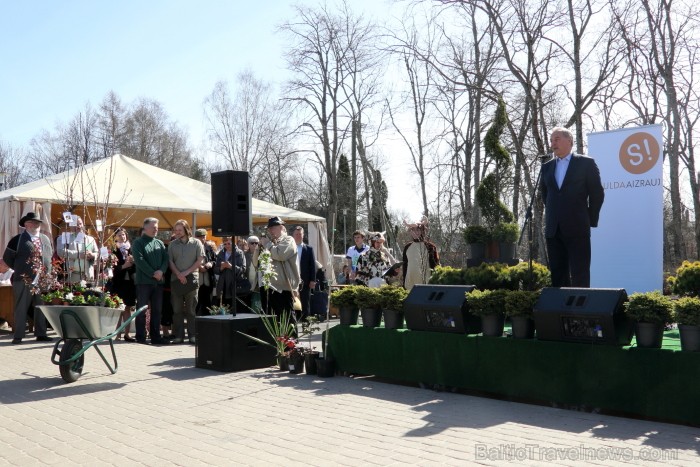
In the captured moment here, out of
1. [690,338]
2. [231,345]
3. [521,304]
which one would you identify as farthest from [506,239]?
[690,338]

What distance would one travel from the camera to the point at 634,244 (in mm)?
10359

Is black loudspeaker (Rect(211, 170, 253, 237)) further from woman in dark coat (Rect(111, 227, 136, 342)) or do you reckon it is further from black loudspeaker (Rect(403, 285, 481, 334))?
woman in dark coat (Rect(111, 227, 136, 342))

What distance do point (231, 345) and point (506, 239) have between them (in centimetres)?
446

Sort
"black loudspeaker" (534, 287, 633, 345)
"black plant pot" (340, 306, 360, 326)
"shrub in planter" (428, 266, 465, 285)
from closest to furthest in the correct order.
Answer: "black loudspeaker" (534, 287, 633, 345) → "black plant pot" (340, 306, 360, 326) → "shrub in planter" (428, 266, 465, 285)

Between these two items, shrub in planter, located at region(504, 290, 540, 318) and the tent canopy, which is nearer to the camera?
shrub in planter, located at region(504, 290, 540, 318)

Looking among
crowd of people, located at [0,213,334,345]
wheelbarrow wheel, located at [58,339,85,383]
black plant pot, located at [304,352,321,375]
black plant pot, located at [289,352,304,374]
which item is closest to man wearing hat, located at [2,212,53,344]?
crowd of people, located at [0,213,334,345]

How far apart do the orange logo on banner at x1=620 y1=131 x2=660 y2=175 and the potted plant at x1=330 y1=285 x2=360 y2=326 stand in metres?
5.14

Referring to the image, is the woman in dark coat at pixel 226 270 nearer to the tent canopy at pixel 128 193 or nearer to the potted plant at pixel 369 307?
the tent canopy at pixel 128 193

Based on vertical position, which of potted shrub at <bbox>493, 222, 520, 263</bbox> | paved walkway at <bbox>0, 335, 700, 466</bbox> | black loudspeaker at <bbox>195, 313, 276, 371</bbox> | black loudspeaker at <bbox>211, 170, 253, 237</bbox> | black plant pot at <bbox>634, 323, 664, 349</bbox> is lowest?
paved walkway at <bbox>0, 335, 700, 466</bbox>

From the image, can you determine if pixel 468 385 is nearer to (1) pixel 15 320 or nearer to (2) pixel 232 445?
(2) pixel 232 445

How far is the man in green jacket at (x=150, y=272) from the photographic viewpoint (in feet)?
35.0

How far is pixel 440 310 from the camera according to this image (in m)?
6.63

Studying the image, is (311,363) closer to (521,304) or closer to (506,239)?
(521,304)

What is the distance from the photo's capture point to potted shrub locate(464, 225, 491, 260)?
409 inches
